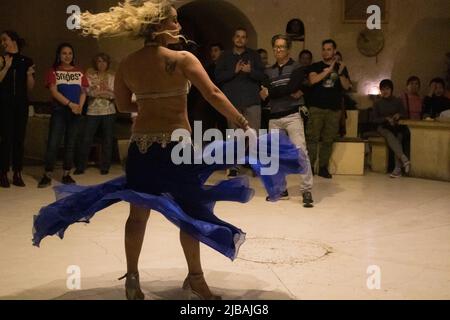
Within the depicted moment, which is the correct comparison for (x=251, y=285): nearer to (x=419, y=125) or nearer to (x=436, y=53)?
(x=419, y=125)

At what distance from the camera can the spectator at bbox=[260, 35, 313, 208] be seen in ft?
20.5

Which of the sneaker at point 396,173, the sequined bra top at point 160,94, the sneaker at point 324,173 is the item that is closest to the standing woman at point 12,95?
the sneaker at point 324,173

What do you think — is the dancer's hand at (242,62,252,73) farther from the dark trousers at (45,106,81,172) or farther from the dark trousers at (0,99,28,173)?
the dark trousers at (0,99,28,173)

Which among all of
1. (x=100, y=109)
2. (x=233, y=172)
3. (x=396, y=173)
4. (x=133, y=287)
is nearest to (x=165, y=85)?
(x=133, y=287)

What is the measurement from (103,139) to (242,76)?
2014mm

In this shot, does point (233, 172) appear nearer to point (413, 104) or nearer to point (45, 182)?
point (45, 182)

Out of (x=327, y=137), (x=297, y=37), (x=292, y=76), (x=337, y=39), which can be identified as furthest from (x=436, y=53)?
(x=292, y=76)

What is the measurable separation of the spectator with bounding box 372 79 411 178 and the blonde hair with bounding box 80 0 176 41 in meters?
5.44

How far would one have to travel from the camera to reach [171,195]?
11.3ft

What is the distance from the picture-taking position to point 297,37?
1023 cm

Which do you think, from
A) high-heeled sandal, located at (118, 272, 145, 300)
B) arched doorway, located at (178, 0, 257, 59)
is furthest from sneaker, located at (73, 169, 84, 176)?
high-heeled sandal, located at (118, 272, 145, 300)

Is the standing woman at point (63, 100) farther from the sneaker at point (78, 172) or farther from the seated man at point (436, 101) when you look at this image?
the seated man at point (436, 101)

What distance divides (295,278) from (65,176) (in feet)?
13.2

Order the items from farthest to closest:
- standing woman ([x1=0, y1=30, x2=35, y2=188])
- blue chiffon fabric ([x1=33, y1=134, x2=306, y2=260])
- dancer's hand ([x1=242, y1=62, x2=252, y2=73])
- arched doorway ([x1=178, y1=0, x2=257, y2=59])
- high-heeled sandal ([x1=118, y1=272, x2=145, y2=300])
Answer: arched doorway ([x1=178, y1=0, x2=257, y2=59]) → dancer's hand ([x1=242, y1=62, x2=252, y2=73]) → standing woman ([x1=0, y1=30, x2=35, y2=188]) → high-heeled sandal ([x1=118, y1=272, x2=145, y2=300]) → blue chiffon fabric ([x1=33, y1=134, x2=306, y2=260])
